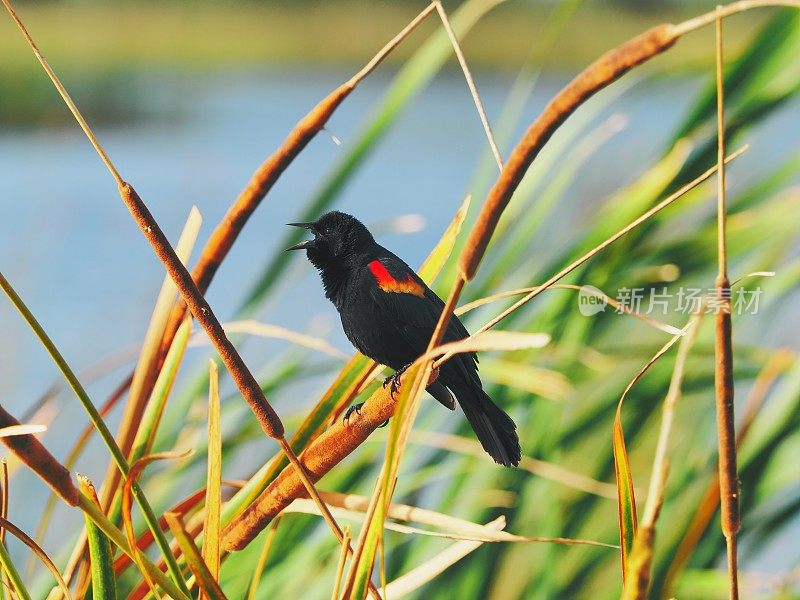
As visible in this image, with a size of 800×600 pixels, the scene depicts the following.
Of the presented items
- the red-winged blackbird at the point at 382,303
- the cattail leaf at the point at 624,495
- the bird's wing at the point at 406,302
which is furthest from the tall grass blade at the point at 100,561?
Answer: the bird's wing at the point at 406,302

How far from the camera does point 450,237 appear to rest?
1.74 ft

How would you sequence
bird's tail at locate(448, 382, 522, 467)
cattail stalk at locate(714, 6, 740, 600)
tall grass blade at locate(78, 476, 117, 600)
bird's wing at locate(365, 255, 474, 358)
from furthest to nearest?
bird's wing at locate(365, 255, 474, 358), bird's tail at locate(448, 382, 522, 467), tall grass blade at locate(78, 476, 117, 600), cattail stalk at locate(714, 6, 740, 600)

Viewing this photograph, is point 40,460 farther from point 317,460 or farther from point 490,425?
point 490,425

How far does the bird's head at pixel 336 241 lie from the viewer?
38.4 inches

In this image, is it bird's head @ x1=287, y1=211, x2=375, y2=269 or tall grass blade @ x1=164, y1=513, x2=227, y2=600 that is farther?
bird's head @ x1=287, y1=211, x2=375, y2=269

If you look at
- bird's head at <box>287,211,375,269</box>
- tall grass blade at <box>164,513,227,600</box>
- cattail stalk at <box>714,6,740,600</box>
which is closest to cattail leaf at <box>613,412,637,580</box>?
cattail stalk at <box>714,6,740,600</box>

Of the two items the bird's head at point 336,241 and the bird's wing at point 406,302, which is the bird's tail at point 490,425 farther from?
the bird's head at point 336,241

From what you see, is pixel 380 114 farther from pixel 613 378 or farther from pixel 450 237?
pixel 613 378

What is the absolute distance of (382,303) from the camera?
36.3 inches

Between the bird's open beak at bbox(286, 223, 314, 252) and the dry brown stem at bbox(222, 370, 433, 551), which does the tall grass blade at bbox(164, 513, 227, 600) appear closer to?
the dry brown stem at bbox(222, 370, 433, 551)

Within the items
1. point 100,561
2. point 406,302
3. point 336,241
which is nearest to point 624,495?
point 100,561

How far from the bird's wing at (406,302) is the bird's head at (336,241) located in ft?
0.17

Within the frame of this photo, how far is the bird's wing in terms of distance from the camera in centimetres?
90

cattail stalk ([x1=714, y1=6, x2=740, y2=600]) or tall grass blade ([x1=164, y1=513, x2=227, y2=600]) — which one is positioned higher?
cattail stalk ([x1=714, y1=6, x2=740, y2=600])
